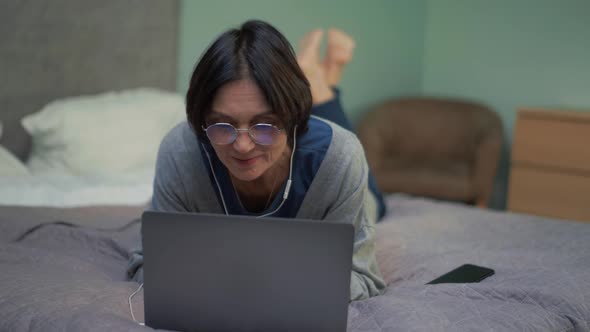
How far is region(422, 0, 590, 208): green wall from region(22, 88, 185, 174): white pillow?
2412mm

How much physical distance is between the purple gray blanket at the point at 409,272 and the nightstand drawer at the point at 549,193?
1604 millimetres

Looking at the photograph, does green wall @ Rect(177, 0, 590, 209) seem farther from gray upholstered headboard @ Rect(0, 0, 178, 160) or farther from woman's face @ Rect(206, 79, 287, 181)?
woman's face @ Rect(206, 79, 287, 181)

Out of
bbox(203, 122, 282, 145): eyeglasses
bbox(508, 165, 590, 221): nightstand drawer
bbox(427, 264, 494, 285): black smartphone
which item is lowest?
bbox(508, 165, 590, 221): nightstand drawer

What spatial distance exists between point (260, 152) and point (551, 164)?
9.51ft

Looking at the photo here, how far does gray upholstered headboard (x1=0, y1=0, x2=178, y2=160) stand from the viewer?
2953 mm

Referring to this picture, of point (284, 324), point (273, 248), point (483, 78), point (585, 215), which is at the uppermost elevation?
point (273, 248)

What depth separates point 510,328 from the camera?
1421 millimetres

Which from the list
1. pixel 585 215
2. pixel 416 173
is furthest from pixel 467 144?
pixel 585 215

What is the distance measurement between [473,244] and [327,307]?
1.02 meters

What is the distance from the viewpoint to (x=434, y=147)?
15.0 feet

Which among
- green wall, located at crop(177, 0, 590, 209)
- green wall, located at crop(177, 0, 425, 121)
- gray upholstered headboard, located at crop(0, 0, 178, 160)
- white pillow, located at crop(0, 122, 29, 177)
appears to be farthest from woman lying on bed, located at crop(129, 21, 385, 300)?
green wall, located at crop(177, 0, 590, 209)

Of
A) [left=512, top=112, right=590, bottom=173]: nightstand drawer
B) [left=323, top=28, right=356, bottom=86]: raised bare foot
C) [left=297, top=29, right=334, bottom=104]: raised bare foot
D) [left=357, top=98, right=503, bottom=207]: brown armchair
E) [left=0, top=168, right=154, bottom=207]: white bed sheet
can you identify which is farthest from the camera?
[left=357, top=98, right=503, bottom=207]: brown armchair

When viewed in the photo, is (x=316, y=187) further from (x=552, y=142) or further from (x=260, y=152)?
(x=552, y=142)

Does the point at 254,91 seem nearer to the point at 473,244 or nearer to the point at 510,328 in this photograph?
the point at 510,328
